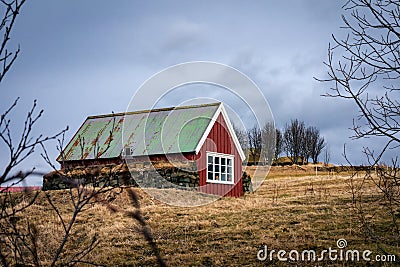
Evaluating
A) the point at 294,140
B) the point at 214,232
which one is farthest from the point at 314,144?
the point at 214,232

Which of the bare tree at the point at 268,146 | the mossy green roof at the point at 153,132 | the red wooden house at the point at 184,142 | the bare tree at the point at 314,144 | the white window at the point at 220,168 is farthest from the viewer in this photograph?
the bare tree at the point at 314,144

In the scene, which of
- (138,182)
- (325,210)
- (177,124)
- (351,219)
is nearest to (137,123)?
(177,124)

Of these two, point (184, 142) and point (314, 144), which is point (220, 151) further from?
point (314, 144)

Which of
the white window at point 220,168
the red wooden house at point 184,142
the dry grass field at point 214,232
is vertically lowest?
the dry grass field at point 214,232

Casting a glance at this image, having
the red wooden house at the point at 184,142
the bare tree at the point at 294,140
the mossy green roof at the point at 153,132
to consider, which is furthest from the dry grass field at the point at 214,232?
the bare tree at the point at 294,140

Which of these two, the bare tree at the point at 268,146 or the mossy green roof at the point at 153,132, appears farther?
the bare tree at the point at 268,146

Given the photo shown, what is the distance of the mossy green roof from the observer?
71.1 feet

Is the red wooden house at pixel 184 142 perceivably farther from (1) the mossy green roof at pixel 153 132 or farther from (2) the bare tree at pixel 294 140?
(2) the bare tree at pixel 294 140

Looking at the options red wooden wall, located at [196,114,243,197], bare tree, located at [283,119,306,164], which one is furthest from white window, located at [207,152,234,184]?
bare tree, located at [283,119,306,164]

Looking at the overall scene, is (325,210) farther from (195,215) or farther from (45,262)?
Result: (45,262)

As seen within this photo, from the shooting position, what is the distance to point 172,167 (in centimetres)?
2062

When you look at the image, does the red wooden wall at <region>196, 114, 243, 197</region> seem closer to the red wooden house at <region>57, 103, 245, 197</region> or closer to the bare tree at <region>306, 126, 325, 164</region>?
the red wooden house at <region>57, 103, 245, 197</region>

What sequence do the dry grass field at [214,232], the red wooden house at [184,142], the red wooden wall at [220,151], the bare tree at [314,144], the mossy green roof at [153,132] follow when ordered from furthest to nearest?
the bare tree at [314,144]
the mossy green roof at [153,132]
the red wooden house at [184,142]
the red wooden wall at [220,151]
the dry grass field at [214,232]

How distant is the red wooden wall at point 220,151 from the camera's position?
21.1 m
